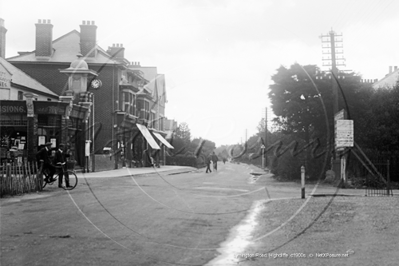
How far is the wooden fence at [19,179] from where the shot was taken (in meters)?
16.2

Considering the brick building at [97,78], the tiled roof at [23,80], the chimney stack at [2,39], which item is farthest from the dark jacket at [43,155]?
the chimney stack at [2,39]

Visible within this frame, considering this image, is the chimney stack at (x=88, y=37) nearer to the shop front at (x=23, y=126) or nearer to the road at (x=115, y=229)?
the shop front at (x=23, y=126)

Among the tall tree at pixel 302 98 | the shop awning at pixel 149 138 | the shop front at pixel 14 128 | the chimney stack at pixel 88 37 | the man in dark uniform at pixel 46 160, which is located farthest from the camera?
the shop awning at pixel 149 138

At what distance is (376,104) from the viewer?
3091cm

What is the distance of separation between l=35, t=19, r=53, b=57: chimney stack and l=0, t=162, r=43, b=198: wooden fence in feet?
84.7

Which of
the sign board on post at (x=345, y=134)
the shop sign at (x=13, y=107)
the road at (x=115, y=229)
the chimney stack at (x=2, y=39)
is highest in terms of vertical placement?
the chimney stack at (x=2, y=39)

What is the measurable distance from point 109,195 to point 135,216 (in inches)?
215

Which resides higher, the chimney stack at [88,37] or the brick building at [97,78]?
the chimney stack at [88,37]

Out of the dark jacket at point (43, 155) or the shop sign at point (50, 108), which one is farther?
the shop sign at point (50, 108)

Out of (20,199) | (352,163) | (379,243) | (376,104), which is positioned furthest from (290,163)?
(379,243)

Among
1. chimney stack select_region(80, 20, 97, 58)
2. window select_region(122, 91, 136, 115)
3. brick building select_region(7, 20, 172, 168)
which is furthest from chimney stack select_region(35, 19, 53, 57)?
window select_region(122, 91, 136, 115)

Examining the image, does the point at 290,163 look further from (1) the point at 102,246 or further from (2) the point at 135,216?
(1) the point at 102,246

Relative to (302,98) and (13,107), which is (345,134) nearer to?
(302,98)

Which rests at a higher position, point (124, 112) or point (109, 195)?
point (124, 112)
